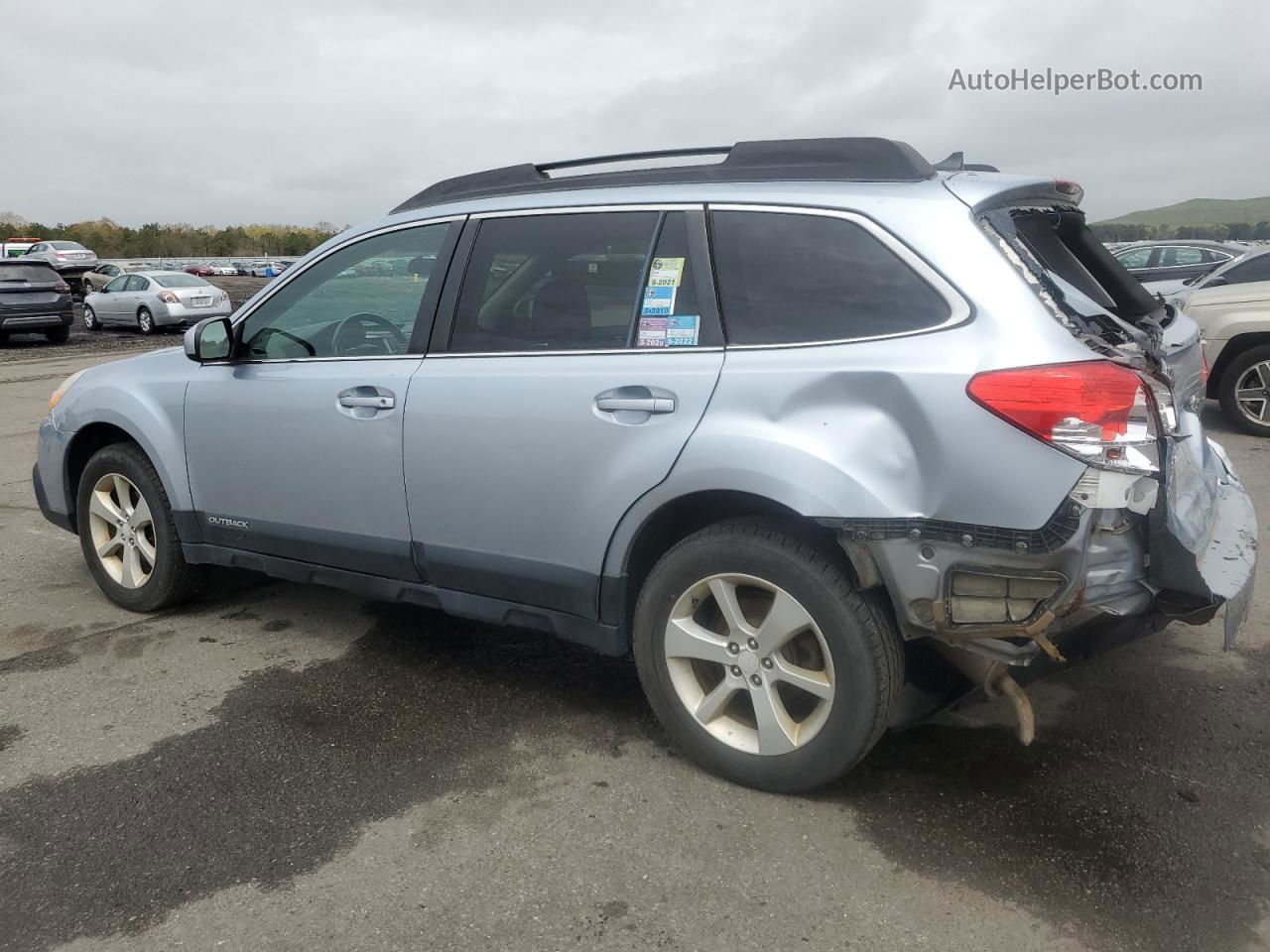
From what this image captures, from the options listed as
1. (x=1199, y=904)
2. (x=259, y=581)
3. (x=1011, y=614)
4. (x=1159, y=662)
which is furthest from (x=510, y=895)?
(x=259, y=581)

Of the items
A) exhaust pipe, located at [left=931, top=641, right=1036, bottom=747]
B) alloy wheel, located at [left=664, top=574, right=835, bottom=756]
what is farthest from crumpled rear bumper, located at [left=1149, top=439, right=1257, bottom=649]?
alloy wheel, located at [left=664, top=574, right=835, bottom=756]

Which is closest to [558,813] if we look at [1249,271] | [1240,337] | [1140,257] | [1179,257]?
[1240,337]

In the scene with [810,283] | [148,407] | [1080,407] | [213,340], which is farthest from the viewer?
[148,407]

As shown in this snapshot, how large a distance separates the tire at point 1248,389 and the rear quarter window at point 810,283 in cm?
701

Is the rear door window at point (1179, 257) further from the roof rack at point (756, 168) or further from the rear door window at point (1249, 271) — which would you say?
the roof rack at point (756, 168)

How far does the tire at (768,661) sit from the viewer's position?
9.41 ft

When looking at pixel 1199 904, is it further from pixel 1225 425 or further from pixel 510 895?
pixel 1225 425

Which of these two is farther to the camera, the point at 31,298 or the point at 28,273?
the point at 28,273

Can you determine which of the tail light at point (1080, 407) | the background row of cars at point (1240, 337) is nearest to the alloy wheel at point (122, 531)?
the tail light at point (1080, 407)

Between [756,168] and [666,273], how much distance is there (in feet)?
1.38

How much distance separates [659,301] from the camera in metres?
3.26

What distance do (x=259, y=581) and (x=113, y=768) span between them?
201cm

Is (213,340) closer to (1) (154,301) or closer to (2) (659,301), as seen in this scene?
(2) (659,301)

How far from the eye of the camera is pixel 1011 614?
2.69m
